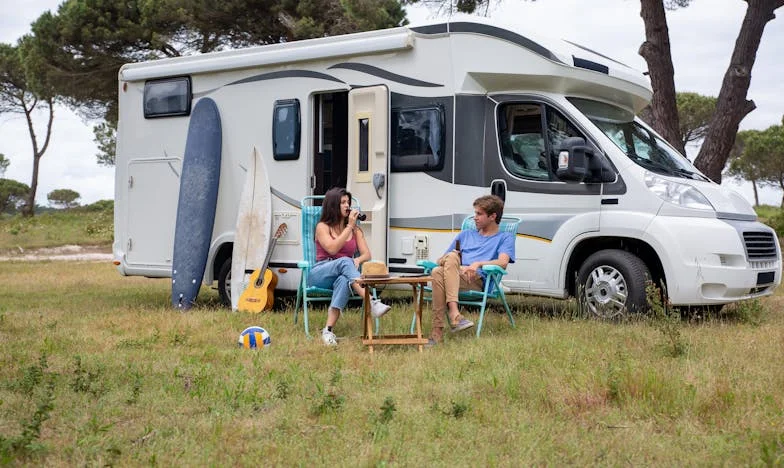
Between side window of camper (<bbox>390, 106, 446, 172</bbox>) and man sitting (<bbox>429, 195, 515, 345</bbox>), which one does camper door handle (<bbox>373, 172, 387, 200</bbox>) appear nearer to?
side window of camper (<bbox>390, 106, 446, 172</bbox>)


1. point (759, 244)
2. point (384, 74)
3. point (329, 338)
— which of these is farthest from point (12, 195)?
point (759, 244)

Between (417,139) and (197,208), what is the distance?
8.60ft

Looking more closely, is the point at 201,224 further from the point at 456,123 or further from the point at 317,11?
the point at 317,11

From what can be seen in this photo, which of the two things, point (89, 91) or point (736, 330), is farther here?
point (89, 91)

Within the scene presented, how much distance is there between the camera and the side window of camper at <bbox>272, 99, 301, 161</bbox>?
29.7 ft

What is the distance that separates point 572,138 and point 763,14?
22.6ft

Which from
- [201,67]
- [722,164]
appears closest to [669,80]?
[722,164]

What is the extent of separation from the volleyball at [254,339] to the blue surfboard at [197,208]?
2.94m

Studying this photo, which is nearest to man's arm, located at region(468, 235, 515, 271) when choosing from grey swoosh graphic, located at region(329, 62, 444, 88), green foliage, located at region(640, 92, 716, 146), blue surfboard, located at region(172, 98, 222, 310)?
grey swoosh graphic, located at region(329, 62, 444, 88)

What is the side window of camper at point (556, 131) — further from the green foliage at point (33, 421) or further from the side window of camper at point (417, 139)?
the green foliage at point (33, 421)

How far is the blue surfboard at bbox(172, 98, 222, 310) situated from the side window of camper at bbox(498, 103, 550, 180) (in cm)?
319

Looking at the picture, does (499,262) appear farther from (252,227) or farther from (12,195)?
(12,195)

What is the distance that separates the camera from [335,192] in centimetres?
766

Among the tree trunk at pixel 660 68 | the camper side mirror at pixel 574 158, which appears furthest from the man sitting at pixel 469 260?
the tree trunk at pixel 660 68
